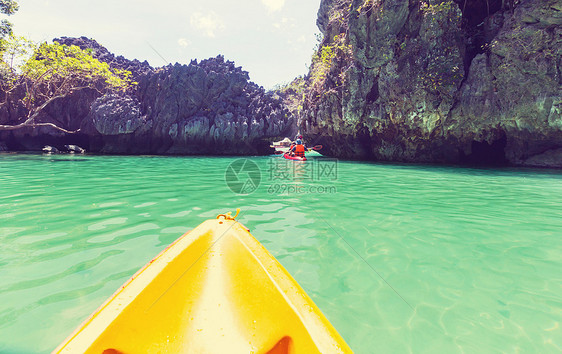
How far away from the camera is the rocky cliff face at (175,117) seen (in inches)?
1114

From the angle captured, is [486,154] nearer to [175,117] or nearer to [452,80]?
[452,80]

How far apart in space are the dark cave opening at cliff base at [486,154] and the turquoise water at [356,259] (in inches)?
556

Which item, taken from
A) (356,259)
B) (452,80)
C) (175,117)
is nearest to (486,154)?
(452,80)

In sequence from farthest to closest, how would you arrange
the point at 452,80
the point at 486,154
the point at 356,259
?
the point at 486,154 < the point at 452,80 < the point at 356,259

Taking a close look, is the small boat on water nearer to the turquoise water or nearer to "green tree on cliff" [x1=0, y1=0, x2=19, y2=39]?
the turquoise water

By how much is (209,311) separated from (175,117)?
3120cm

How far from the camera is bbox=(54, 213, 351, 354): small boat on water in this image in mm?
1512

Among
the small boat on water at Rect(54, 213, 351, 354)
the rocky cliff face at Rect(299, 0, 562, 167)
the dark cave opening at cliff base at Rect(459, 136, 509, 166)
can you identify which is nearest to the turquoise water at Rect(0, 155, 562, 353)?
the small boat on water at Rect(54, 213, 351, 354)

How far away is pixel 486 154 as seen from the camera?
1827cm

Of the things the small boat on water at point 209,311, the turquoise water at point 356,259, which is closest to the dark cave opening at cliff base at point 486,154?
the turquoise water at point 356,259

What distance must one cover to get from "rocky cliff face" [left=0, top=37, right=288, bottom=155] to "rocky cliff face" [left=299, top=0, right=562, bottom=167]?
11.3m

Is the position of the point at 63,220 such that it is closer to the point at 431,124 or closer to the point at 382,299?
the point at 382,299

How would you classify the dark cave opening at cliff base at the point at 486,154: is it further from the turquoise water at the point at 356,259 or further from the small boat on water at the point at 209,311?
the small boat on water at the point at 209,311

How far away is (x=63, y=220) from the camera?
14.5 feet
